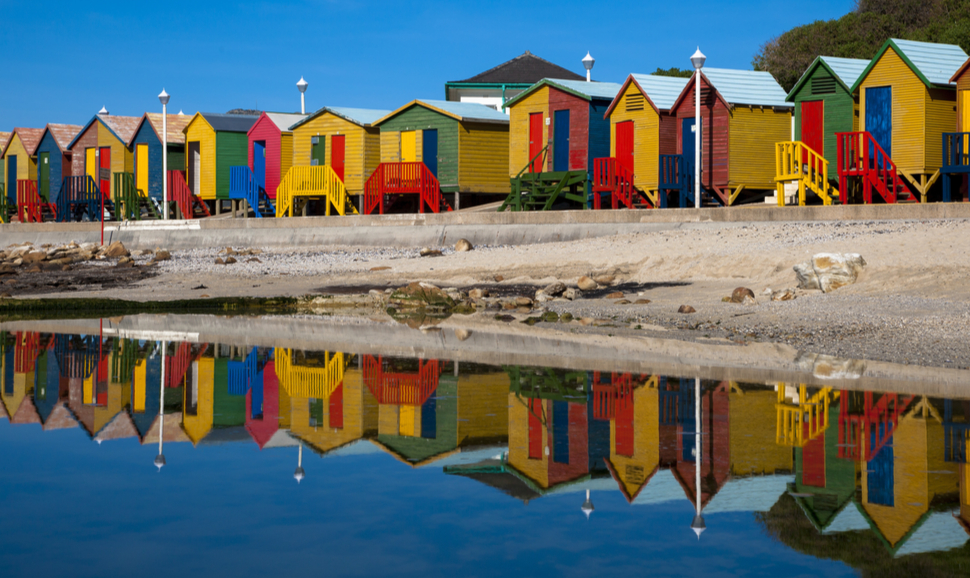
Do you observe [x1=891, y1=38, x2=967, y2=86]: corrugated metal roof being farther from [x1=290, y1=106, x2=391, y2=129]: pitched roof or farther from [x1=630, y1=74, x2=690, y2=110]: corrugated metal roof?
[x1=290, y1=106, x2=391, y2=129]: pitched roof

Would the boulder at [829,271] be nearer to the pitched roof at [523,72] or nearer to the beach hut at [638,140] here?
the beach hut at [638,140]

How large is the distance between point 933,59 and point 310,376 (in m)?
18.3

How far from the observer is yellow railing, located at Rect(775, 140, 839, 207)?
2227 cm

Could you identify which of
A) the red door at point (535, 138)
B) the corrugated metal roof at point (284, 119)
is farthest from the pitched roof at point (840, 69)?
the corrugated metal roof at point (284, 119)

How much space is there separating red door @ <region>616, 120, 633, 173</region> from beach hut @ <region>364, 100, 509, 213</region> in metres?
4.59

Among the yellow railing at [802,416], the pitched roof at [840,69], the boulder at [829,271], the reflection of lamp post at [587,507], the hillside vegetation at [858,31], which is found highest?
the hillside vegetation at [858,31]

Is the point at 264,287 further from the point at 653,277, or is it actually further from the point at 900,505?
the point at 900,505

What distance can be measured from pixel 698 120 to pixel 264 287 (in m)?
10.0

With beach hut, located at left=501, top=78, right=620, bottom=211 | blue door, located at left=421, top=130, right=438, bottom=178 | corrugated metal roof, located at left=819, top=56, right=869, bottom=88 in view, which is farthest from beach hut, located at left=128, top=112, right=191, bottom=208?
corrugated metal roof, located at left=819, top=56, right=869, bottom=88

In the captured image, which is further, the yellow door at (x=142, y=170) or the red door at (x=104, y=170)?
the red door at (x=104, y=170)

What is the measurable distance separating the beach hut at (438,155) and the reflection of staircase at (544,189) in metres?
2.44

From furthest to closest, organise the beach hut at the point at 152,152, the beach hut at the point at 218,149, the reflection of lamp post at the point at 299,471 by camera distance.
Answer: the beach hut at the point at 152,152, the beach hut at the point at 218,149, the reflection of lamp post at the point at 299,471

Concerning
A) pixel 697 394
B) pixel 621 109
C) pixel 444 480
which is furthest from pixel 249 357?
pixel 621 109

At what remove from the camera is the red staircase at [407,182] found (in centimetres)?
2950
